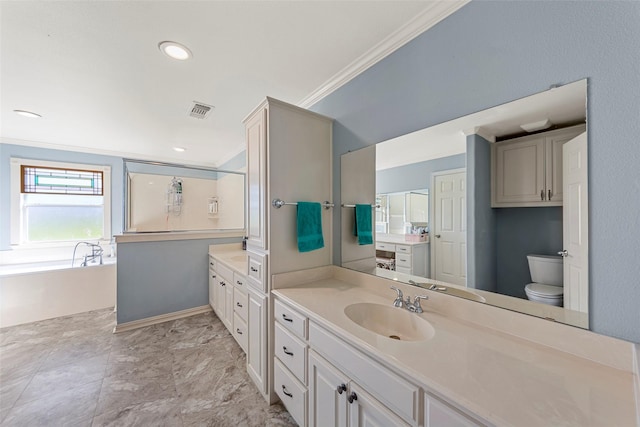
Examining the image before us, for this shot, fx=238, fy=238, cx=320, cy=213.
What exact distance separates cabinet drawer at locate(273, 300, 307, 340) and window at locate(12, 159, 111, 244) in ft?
13.7

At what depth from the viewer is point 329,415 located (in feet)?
3.71

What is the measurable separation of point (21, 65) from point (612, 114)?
11.4 feet

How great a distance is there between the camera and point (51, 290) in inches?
120

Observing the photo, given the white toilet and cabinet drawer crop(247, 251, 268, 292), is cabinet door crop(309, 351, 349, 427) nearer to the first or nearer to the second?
cabinet drawer crop(247, 251, 268, 292)

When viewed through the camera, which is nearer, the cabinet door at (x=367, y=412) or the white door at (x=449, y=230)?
the cabinet door at (x=367, y=412)

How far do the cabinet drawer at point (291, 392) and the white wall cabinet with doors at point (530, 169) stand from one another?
56.8 inches

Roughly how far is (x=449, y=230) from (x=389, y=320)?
2.02 ft

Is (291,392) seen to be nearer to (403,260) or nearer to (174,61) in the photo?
(403,260)

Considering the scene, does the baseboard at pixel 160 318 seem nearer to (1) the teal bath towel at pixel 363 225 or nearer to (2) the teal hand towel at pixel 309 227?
(2) the teal hand towel at pixel 309 227

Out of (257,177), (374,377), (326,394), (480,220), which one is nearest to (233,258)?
(257,177)

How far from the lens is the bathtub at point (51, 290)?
9.29 ft

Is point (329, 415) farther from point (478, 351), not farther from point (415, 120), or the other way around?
point (415, 120)

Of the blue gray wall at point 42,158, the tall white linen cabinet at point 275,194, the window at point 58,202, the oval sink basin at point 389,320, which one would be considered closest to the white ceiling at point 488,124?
the tall white linen cabinet at point 275,194

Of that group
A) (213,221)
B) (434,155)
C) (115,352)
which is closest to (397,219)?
(434,155)
